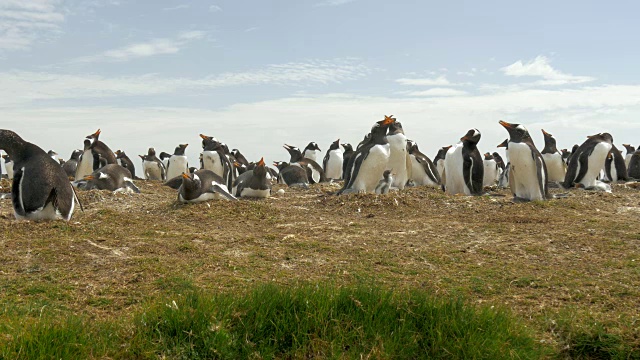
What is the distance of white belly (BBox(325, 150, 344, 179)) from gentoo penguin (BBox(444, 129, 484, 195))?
33.6 feet

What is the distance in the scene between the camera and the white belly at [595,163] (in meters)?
14.6

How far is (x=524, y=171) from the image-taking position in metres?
11.6

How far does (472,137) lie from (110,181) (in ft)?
26.7

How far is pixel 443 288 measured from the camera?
17.2ft

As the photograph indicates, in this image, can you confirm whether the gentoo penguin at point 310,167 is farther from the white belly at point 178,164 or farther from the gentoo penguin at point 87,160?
the gentoo penguin at point 87,160

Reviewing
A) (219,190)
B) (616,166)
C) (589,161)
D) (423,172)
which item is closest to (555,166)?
(589,161)

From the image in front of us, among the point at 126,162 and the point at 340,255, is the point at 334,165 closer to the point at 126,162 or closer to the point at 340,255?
the point at 126,162

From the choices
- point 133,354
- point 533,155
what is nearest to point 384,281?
point 133,354

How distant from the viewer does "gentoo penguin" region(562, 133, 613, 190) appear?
575 inches

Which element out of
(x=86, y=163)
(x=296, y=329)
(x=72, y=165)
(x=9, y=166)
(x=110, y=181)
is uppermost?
(x=86, y=163)

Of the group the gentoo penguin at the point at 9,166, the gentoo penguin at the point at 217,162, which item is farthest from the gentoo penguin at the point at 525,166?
the gentoo penguin at the point at 9,166

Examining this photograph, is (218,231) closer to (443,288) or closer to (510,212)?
(443,288)

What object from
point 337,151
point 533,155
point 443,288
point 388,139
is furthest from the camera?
point 337,151

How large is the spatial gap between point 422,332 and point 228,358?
4.54 ft
